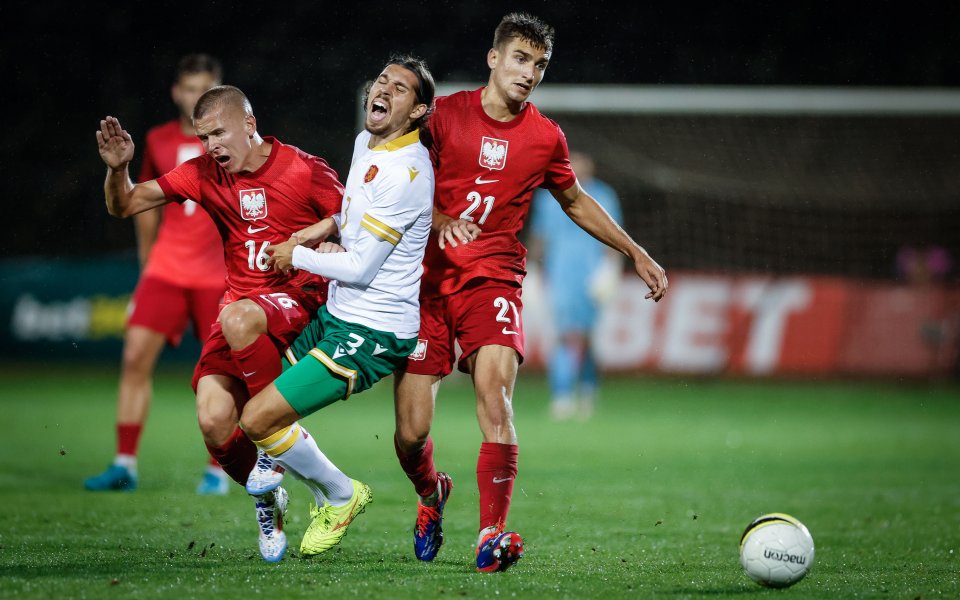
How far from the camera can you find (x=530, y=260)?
14984 millimetres

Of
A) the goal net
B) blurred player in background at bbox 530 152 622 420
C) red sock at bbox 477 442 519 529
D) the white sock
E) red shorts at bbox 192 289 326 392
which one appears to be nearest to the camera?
red sock at bbox 477 442 519 529

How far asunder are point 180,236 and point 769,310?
10325 mm

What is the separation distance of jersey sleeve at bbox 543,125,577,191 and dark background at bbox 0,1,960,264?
11.8 meters

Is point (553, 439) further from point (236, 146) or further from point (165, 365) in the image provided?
point (165, 365)

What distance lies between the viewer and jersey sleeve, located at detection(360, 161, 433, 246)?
4734 mm

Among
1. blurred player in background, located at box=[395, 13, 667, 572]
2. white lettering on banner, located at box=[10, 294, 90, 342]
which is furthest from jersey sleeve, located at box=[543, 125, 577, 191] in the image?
white lettering on banner, located at box=[10, 294, 90, 342]

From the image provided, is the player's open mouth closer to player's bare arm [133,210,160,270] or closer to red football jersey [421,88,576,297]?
red football jersey [421,88,576,297]

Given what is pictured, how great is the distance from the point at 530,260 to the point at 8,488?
875 centimetres

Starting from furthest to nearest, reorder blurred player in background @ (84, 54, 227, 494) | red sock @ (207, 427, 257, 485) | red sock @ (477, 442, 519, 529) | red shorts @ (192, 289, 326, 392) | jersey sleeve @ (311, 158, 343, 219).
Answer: blurred player in background @ (84, 54, 227, 494), jersey sleeve @ (311, 158, 343, 219), red sock @ (207, 427, 257, 485), red shorts @ (192, 289, 326, 392), red sock @ (477, 442, 519, 529)

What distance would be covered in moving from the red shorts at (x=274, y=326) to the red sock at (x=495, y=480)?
98 centimetres

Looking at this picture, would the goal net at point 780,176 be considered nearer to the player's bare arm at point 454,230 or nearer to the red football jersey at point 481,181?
the red football jersey at point 481,181

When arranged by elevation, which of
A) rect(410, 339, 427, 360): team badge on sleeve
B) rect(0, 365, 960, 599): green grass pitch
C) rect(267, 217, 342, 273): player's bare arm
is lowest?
rect(0, 365, 960, 599): green grass pitch

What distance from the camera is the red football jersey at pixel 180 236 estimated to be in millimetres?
7191

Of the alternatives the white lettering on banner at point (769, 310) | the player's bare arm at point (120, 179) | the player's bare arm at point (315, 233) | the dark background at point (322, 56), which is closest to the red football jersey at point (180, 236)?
the player's bare arm at point (120, 179)
